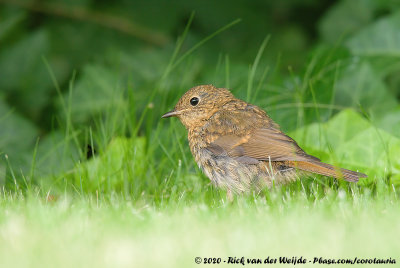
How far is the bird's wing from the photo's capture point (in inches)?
172

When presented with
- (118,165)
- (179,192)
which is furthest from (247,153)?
(118,165)

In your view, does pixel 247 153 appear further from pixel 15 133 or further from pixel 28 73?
pixel 28 73

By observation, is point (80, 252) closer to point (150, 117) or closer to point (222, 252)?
point (222, 252)

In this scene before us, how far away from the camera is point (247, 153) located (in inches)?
178

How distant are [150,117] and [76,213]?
203 cm

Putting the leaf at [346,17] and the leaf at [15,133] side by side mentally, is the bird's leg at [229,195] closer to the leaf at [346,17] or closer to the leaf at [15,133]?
the leaf at [15,133]

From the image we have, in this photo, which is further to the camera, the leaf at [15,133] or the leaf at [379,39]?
the leaf at [379,39]

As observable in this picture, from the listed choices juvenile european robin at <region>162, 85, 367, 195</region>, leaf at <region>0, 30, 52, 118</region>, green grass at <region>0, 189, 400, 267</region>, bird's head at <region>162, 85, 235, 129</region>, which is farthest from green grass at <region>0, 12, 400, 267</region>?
leaf at <region>0, 30, 52, 118</region>

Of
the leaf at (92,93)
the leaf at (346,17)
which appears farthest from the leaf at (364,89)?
the leaf at (92,93)

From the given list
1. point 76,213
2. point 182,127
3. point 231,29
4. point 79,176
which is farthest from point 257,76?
point 76,213

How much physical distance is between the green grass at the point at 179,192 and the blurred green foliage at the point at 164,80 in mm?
18

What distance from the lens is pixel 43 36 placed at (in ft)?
21.0

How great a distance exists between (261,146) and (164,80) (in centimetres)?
164

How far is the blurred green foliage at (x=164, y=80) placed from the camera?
5.05 meters
